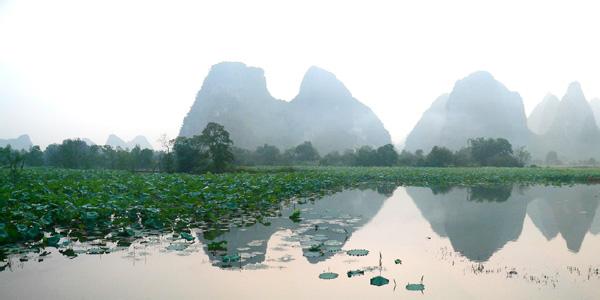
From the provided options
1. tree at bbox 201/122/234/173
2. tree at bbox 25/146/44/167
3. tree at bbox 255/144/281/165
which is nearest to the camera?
tree at bbox 201/122/234/173

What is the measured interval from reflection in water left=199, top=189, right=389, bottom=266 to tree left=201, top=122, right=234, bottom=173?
76.3 ft

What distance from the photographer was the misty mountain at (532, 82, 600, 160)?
401 feet

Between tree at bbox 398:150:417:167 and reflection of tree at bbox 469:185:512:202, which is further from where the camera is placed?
tree at bbox 398:150:417:167

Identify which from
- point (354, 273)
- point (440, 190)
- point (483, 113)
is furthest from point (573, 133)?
point (354, 273)

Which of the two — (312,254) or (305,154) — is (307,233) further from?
(305,154)

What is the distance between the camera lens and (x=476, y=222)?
10.3m

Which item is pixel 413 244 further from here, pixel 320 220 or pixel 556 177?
pixel 556 177

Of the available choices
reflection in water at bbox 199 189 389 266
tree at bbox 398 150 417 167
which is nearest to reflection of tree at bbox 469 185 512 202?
reflection in water at bbox 199 189 389 266

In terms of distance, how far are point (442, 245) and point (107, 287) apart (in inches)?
223

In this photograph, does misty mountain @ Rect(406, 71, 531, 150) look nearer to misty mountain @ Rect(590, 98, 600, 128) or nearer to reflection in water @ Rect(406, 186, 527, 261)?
misty mountain @ Rect(590, 98, 600, 128)

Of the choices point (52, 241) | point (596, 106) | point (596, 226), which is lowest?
point (596, 226)

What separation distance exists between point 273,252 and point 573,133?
152316mm

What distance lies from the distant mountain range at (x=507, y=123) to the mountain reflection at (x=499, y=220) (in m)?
118

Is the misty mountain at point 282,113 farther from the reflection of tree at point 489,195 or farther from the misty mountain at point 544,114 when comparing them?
the reflection of tree at point 489,195
